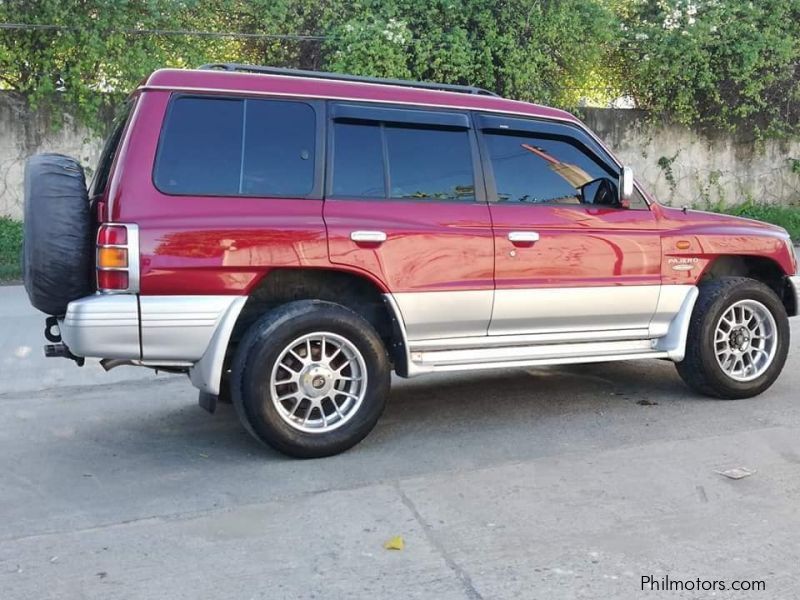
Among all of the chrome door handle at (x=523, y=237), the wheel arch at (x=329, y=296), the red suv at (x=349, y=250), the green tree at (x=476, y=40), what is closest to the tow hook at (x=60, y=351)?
the red suv at (x=349, y=250)

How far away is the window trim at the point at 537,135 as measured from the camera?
532 centimetres

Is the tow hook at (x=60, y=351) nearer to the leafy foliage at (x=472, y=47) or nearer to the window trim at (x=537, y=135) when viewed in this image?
the window trim at (x=537, y=135)

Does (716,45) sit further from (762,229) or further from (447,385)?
(447,385)

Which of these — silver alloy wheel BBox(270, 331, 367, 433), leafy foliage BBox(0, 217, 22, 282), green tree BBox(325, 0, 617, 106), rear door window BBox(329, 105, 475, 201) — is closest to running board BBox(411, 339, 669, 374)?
silver alloy wheel BBox(270, 331, 367, 433)

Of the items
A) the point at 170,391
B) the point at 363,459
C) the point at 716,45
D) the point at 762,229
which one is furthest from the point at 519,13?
the point at 363,459

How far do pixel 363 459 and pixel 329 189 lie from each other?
60.9 inches

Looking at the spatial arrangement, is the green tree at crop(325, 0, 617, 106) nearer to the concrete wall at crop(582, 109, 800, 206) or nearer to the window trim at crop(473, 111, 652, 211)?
the concrete wall at crop(582, 109, 800, 206)

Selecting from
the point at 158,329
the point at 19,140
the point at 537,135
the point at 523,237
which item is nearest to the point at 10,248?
the point at 19,140

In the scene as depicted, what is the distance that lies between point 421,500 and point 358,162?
1.99 meters

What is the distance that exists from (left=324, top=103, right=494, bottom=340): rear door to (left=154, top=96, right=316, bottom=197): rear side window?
0.20 m

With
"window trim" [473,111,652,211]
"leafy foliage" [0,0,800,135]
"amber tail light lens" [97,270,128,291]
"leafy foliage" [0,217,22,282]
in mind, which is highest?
"leafy foliage" [0,0,800,135]

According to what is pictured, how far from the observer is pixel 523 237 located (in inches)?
207

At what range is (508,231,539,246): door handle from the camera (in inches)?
206

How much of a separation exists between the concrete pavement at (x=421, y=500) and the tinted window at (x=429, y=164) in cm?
150
